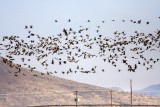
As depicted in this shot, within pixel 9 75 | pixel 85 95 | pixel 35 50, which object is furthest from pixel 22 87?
pixel 35 50

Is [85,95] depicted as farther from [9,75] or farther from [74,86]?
[9,75]

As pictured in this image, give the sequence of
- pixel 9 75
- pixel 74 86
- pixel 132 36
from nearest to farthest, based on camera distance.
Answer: pixel 132 36 → pixel 9 75 → pixel 74 86

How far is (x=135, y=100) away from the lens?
3423 inches

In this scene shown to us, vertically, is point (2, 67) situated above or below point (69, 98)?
above

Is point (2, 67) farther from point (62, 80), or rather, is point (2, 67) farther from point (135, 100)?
point (135, 100)

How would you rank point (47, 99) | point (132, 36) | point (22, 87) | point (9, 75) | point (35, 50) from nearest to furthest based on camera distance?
point (132, 36) → point (35, 50) → point (47, 99) → point (22, 87) → point (9, 75)

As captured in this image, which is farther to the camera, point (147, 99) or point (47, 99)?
point (147, 99)

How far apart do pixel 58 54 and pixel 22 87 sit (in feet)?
208

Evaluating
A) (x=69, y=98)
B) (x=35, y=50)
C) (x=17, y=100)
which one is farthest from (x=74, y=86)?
(x=35, y=50)

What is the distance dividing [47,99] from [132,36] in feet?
189

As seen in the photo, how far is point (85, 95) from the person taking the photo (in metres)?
89.4

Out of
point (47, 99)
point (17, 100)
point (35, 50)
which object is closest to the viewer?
point (35, 50)

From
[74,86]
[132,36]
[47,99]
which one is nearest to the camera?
[132,36]

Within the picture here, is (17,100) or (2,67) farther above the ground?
(2,67)
